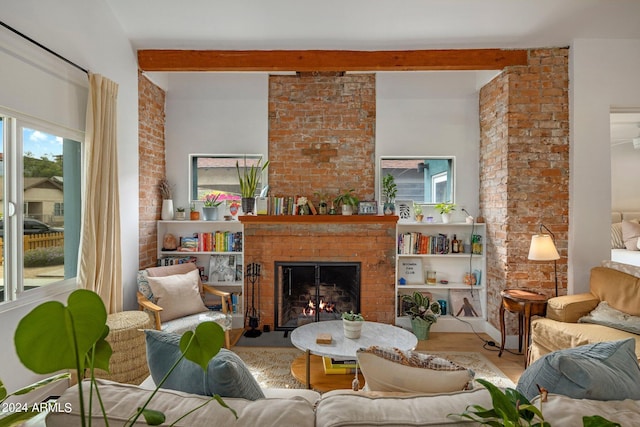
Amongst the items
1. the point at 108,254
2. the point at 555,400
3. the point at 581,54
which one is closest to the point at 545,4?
the point at 581,54

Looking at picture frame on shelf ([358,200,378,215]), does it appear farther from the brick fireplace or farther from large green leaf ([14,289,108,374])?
large green leaf ([14,289,108,374])

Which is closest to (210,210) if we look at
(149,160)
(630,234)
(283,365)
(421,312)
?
(149,160)

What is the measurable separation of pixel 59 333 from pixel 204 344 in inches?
10.4

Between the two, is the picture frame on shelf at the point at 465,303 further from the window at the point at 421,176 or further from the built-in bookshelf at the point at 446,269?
the window at the point at 421,176

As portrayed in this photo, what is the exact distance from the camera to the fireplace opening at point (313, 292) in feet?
14.2

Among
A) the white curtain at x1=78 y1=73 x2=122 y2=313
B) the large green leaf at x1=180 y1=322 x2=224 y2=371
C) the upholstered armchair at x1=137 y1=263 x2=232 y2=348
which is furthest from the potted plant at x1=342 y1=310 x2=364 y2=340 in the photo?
the large green leaf at x1=180 y1=322 x2=224 y2=371

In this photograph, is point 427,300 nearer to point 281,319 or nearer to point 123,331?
point 281,319

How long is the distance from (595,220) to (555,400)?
3.20m

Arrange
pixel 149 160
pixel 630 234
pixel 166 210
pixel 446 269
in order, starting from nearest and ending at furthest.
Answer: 1. pixel 149 160
2. pixel 166 210
3. pixel 446 269
4. pixel 630 234

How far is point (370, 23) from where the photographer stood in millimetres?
3402

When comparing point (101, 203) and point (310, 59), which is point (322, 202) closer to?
point (310, 59)

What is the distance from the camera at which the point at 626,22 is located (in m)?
3.39

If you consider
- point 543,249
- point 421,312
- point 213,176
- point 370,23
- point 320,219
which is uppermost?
point 370,23

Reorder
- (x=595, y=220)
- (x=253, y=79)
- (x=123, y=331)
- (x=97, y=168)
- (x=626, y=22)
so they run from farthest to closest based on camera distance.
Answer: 1. (x=253, y=79)
2. (x=595, y=220)
3. (x=626, y=22)
4. (x=97, y=168)
5. (x=123, y=331)
